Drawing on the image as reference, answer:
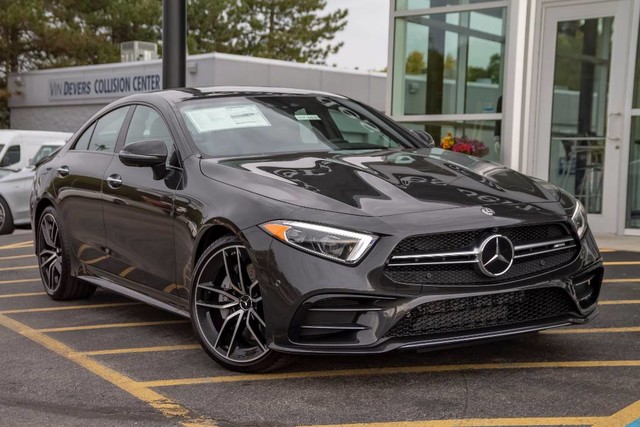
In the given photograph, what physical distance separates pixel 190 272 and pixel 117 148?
60.2 inches

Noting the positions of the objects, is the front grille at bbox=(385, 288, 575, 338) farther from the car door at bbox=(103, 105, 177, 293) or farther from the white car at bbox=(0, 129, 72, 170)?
the white car at bbox=(0, 129, 72, 170)

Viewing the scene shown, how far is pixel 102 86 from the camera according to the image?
2669 cm

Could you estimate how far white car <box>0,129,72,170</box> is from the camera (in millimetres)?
14258

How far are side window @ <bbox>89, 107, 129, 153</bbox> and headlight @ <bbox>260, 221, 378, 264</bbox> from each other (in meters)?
2.31

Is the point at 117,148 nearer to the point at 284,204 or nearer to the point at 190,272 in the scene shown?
the point at 190,272

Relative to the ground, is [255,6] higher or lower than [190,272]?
higher

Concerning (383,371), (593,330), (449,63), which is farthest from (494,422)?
(449,63)

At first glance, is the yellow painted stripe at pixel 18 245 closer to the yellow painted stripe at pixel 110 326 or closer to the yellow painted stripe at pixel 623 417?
the yellow painted stripe at pixel 110 326

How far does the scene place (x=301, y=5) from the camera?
1849 inches

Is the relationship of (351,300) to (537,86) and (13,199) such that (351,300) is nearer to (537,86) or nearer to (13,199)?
(537,86)

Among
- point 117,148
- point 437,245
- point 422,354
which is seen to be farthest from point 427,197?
point 117,148

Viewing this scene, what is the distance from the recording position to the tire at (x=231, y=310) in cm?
424

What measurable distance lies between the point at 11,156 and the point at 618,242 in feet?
31.7

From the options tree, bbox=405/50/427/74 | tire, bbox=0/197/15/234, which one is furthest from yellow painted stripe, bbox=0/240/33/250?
tree, bbox=405/50/427/74
